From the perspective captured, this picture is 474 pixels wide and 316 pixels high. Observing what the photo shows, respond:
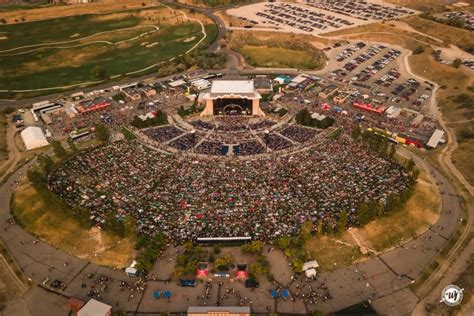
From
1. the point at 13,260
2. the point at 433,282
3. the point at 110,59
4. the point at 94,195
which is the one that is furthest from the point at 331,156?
the point at 110,59

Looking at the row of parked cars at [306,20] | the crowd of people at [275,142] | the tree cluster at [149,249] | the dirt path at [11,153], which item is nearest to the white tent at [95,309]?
the tree cluster at [149,249]

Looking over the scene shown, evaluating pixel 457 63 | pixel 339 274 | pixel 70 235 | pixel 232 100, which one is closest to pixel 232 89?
pixel 232 100

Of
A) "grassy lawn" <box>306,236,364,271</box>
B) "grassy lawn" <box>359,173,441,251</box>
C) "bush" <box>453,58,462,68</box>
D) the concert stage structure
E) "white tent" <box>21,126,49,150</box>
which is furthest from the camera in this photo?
"bush" <box>453,58,462,68</box>

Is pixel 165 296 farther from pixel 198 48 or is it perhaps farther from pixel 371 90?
pixel 198 48

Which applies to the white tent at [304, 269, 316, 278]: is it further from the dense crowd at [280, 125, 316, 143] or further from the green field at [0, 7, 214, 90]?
the green field at [0, 7, 214, 90]

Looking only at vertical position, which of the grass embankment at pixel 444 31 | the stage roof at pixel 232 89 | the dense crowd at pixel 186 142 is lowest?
the dense crowd at pixel 186 142

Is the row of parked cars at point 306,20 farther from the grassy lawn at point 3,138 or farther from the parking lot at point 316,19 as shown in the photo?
the grassy lawn at point 3,138

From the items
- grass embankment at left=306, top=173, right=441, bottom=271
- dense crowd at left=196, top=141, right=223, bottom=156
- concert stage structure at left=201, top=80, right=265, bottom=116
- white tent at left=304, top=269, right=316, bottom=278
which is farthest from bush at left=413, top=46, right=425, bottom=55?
white tent at left=304, top=269, right=316, bottom=278
